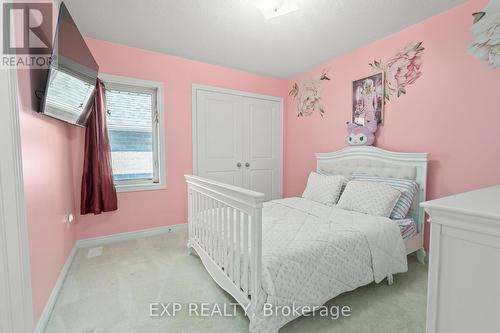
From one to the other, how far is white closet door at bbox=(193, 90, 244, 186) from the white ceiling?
61 centimetres

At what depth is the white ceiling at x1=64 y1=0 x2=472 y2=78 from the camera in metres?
1.94

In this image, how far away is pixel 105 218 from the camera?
8.70ft

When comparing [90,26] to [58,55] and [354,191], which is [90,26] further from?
[354,191]

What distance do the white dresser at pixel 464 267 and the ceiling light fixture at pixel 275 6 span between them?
1.85 metres

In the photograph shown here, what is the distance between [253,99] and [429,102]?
2299mm

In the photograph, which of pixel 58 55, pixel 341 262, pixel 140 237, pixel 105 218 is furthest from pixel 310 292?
pixel 105 218

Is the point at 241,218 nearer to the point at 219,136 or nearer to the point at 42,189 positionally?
the point at 42,189

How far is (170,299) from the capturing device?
1.66 m

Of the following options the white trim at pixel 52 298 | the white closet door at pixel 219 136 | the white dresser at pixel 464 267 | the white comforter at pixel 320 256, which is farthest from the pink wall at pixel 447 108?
the white trim at pixel 52 298

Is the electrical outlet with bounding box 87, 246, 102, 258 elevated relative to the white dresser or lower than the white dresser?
lower

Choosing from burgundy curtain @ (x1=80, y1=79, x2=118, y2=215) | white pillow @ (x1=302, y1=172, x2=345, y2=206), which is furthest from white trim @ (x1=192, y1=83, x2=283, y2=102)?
white pillow @ (x1=302, y1=172, x2=345, y2=206)

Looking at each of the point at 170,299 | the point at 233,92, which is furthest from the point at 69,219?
the point at 233,92

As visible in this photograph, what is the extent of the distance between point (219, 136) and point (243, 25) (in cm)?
154

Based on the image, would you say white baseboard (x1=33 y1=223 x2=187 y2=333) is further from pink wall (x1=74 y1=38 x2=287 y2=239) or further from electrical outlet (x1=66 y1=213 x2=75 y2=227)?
electrical outlet (x1=66 y1=213 x2=75 y2=227)
